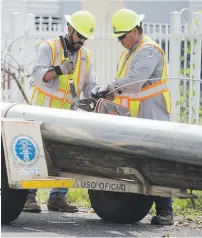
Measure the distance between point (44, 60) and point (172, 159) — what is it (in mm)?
2064

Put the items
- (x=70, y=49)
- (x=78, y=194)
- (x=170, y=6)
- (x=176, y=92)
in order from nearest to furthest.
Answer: (x=70, y=49)
(x=78, y=194)
(x=176, y=92)
(x=170, y=6)

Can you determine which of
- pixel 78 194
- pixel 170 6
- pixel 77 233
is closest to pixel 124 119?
pixel 77 233

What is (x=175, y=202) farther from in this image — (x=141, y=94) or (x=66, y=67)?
(x=66, y=67)

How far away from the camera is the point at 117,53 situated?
13250 mm

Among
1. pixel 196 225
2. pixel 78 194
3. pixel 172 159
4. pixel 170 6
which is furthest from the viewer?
pixel 170 6

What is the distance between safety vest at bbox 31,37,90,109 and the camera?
867 centimetres

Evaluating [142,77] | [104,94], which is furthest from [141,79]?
[104,94]

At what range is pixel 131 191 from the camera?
741cm

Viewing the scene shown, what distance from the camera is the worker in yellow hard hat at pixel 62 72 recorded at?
8.62 m

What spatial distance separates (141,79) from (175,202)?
1393 mm

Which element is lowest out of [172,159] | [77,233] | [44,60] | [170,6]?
[77,233]

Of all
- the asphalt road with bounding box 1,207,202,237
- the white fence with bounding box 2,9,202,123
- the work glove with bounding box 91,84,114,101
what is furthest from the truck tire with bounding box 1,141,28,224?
the white fence with bounding box 2,9,202,123

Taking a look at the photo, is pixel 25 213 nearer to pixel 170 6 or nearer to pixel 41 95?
pixel 41 95

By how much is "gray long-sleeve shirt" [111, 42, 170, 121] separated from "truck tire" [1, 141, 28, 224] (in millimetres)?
1164
